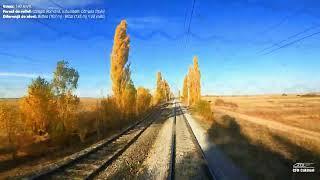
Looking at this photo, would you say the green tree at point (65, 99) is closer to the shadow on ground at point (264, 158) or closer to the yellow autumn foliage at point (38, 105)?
the yellow autumn foliage at point (38, 105)

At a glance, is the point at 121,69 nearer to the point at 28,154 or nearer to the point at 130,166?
the point at 28,154

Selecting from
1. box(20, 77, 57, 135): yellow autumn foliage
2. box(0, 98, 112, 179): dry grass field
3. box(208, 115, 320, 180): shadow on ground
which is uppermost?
box(20, 77, 57, 135): yellow autumn foliage

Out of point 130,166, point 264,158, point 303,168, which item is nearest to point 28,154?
point 130,166

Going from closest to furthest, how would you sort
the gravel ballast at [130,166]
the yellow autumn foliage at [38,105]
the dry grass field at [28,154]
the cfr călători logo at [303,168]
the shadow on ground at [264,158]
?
the cfr călători logo at [303,168]
the shadow on ground at [264,158]
the gravel ballast at [130,166]
the dry grass field at [28,154]
the yellow autumn foliage at [38,105]

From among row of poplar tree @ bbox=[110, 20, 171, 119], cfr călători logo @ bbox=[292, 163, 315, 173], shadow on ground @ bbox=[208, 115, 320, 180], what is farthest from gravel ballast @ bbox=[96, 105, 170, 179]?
row of poplar tree @ bbox=[110, 20, 171, 119]

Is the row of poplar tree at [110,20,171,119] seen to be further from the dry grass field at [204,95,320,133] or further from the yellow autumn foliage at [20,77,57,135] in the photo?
the dry grass field at [204,95,320,133]

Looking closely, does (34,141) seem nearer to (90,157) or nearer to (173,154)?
(90,157)

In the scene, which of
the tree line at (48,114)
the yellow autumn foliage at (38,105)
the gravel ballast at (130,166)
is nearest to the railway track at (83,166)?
the gravel ballast at (130,166)

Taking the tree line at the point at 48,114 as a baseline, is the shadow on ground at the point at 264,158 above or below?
below

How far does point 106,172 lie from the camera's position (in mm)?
11758

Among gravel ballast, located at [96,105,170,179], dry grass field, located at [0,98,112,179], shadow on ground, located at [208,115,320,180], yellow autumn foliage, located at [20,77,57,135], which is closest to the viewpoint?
shadow on ground, located at [208,115,320,180]

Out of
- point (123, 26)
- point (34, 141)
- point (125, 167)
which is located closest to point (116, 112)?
point (123, 26)

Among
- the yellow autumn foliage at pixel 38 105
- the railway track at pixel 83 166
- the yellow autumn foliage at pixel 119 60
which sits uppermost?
the yellow autumn foliage at pixel 119 60

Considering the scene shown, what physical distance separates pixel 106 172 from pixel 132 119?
2929cm
